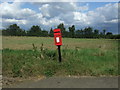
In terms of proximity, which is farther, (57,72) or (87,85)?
(57,72)

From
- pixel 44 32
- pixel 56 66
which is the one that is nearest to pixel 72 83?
pixel 56 66

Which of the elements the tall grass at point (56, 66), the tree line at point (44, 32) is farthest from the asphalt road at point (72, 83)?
the tree line at point (44, 32)

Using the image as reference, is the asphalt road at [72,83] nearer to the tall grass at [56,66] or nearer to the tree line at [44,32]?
the tall grass at [56,66]

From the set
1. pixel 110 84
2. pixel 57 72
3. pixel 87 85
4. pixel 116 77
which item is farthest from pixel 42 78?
pixel 116 77

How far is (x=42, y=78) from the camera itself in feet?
15.4

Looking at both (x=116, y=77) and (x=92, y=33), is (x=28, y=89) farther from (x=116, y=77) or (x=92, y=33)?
(x=92, y=33)

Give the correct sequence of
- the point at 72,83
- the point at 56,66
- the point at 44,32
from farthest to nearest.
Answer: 1. the point at 44,32
2. the point at 56,66
3. the point at 72,83

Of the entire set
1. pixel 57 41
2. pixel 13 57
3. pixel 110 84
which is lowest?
pixel 110 84

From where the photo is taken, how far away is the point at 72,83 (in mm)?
4184

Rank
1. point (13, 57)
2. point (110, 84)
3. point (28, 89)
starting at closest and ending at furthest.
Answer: point (28, 89) → point (110, 84) → point (13, 57)

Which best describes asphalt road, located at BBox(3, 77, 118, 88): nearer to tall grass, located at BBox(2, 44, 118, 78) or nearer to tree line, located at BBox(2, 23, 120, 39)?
tall grass, located at BBox(2, 44, 118, 78)

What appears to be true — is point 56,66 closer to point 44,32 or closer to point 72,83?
point 72,83

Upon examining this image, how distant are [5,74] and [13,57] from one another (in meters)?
1.69

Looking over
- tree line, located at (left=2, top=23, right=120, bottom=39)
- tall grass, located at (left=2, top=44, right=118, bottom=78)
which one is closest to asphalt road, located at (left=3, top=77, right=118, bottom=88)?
tall grass, located at (left=2, top=44, right=118, bottom=78)
